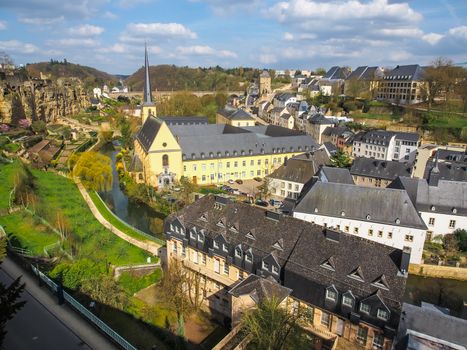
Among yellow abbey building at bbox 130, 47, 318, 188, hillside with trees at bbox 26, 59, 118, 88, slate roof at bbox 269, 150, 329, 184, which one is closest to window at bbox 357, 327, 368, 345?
slate roof at bbox 269, 150, 329, 184

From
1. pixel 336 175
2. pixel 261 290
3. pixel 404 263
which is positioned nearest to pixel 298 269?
pixel 261 290

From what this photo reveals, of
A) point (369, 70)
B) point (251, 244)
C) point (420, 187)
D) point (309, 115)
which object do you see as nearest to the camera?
point (251, 244)

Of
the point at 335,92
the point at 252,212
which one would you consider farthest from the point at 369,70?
the point at 252,212

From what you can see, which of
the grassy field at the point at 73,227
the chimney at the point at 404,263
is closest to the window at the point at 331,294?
the chimney at the point at 404,263

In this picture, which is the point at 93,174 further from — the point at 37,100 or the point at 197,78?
the point at 197,78

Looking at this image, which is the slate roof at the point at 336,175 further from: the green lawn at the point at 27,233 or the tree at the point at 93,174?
the tree at the point at 93,174

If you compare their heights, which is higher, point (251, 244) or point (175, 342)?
point (251, 244)

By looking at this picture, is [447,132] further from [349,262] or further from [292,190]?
[349,262]
